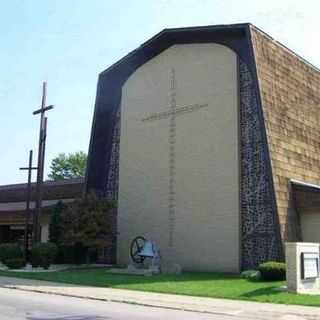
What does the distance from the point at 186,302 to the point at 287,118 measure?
46.9 feet

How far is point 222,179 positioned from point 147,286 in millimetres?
9165

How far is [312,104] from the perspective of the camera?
101ft

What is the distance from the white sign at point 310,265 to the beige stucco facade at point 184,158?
6.99m

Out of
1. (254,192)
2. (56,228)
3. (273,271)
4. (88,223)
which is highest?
(254,192)

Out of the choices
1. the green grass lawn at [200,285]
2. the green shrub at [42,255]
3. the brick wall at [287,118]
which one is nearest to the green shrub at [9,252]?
the green shrub at [42,255]

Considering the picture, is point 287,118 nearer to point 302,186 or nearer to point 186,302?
point 302,186

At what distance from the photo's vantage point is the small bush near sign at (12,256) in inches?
1161

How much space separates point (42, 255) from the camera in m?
28.9

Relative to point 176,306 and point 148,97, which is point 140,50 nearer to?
point 148,97

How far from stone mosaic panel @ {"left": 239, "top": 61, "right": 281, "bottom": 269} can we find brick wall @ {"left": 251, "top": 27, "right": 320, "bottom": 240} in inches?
22.3

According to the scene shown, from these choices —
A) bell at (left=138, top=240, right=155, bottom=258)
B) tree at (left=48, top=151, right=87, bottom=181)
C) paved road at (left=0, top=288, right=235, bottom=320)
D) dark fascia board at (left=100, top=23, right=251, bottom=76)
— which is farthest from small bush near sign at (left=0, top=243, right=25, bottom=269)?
tree at (left=48, top=151, right=87, bottom=181)

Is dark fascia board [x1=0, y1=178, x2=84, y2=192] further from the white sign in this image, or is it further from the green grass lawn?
the white sign

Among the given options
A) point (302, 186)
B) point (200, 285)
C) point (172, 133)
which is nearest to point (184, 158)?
point (172, 133)

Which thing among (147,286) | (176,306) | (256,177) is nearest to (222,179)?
(256,177)
